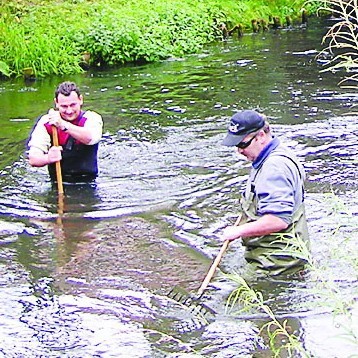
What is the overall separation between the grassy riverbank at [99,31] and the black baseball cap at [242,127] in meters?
11.9

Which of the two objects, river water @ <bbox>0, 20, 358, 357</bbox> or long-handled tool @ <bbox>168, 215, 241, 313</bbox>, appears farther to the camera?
long-handled tool @ <bbox>168, 215, 241, 313</bbox>

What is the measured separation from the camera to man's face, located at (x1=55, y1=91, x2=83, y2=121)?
861 centimetres

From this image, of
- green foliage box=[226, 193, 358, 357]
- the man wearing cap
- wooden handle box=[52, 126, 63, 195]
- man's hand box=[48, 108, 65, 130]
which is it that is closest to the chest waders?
the man wearing cap

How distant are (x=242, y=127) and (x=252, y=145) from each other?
0.21 m

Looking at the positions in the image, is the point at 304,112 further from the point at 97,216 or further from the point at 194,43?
the point at 194,43

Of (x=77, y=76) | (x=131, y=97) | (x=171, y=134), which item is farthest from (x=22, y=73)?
(x=171, y=134)

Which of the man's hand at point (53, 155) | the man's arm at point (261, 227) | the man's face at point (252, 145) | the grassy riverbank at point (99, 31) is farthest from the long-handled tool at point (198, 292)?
the grassy riverbank at point (99, 31)

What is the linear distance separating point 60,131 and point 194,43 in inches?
483

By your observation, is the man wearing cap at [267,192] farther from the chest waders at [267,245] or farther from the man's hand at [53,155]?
the man's hand at [53,155]

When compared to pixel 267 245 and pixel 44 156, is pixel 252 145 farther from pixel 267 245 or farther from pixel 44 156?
pixel 44 156

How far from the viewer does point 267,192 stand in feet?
19.0

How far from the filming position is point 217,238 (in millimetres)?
7453

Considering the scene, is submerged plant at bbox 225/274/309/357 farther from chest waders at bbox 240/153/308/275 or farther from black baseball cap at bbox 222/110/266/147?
black baseball cap at bbox 222/110/266/147

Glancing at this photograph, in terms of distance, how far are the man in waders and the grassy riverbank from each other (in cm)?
834
